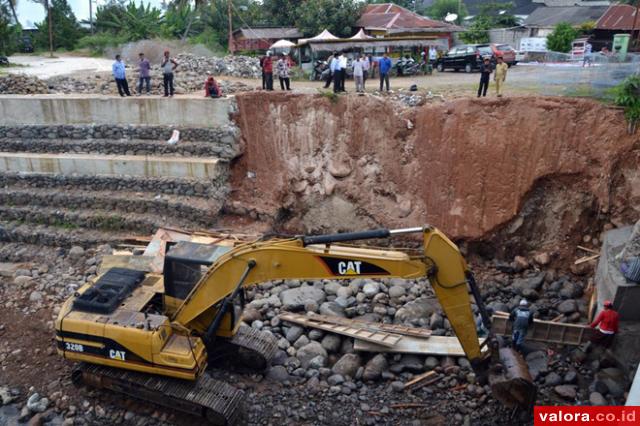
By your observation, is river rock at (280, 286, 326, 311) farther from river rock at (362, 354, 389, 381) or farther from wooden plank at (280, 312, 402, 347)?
river rock at (362, 354, 389, 381)

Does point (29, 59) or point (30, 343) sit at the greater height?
point (29, 59)

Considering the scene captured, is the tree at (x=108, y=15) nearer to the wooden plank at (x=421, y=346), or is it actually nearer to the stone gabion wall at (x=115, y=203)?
the stone gabion wall at (x=115, y=203)

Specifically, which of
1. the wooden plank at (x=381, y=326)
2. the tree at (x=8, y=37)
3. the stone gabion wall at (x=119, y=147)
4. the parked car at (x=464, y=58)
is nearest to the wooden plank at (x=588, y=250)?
the wooden plank at (x=381, y=326)

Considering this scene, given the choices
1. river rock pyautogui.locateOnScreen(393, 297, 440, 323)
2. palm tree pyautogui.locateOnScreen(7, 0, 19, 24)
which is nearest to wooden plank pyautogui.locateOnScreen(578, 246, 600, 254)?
river rock pyautogui.locateOnScreen(393, 297, 440, 323)

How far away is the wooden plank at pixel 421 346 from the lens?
1002 centimetres

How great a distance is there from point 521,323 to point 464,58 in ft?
56.0

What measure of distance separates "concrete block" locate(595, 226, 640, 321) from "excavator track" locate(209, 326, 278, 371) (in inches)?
255

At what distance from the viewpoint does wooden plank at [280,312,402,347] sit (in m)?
10.1

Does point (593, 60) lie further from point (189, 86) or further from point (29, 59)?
point (29, 59)

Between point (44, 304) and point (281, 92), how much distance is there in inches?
359

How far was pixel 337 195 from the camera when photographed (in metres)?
16.2

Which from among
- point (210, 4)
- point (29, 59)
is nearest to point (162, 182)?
point (29, 59)

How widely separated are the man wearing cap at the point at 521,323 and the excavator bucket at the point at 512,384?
1.62m

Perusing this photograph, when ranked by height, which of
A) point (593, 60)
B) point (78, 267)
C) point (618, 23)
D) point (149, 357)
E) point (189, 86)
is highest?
point (618, 23)
